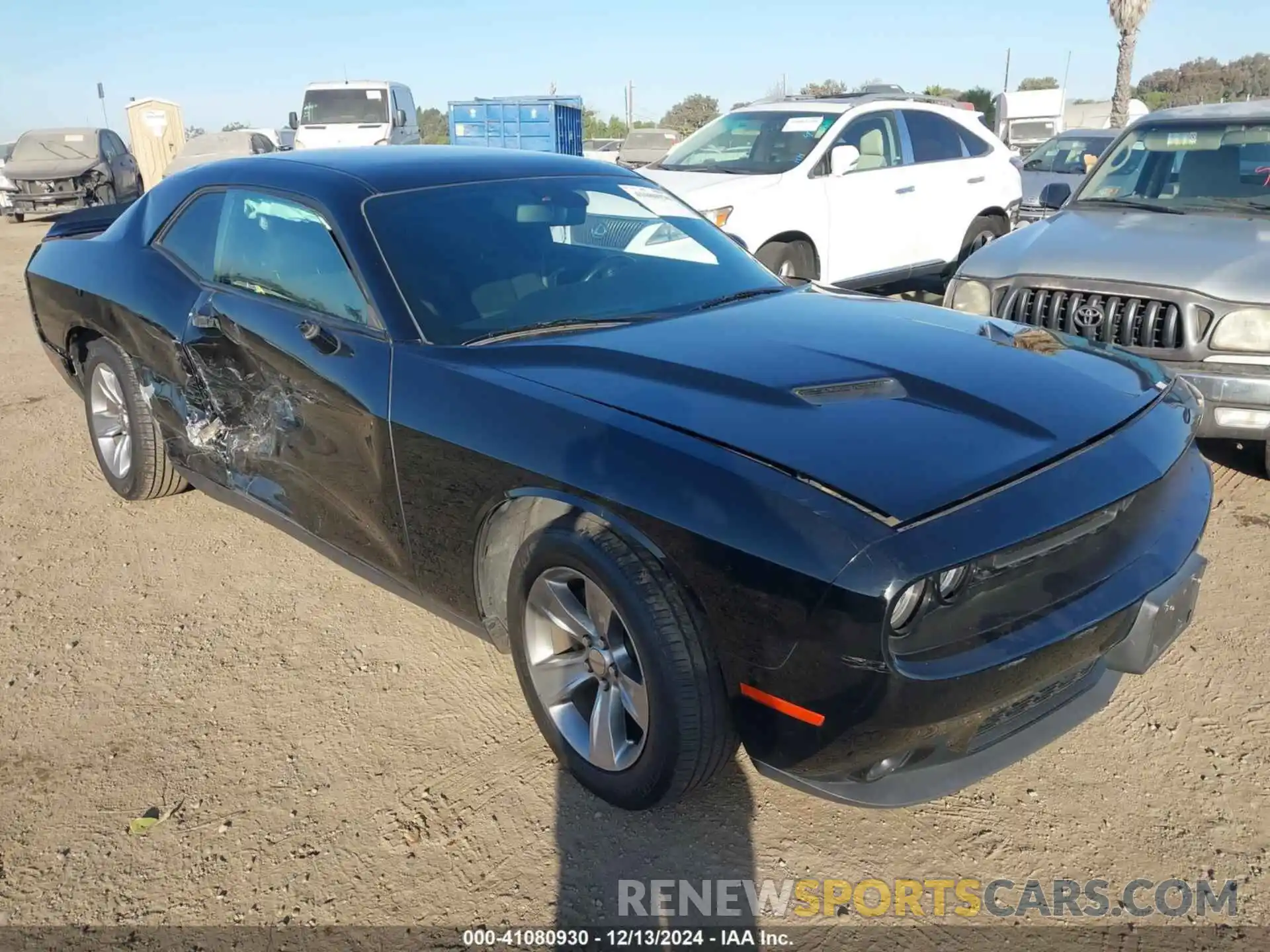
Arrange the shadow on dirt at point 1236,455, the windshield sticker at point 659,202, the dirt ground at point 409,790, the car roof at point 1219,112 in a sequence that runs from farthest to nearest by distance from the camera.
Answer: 1. the car roof at point 1219,112
2. the shadow on dirt at point 1236,455
3. the windshield sticker at point 659,202
4. the dirt ground at point 409,790

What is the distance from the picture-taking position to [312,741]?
9.87 feet

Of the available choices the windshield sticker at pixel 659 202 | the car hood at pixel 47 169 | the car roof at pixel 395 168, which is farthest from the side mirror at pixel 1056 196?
the car hood at pixel 47 169

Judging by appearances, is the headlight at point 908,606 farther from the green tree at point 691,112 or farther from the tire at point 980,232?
the green tree at point 691,112

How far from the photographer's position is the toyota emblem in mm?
4547

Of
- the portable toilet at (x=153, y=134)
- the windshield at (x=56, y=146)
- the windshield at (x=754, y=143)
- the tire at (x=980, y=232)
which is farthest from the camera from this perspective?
the portable toilet at (x=153, y=134)

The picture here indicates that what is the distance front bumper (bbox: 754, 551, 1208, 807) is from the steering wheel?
1.74m

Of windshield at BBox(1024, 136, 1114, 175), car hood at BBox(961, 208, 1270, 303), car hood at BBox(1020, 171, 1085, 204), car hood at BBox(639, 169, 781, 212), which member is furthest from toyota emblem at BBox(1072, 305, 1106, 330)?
windshield at BBox(1024, 136, 1114, 175)

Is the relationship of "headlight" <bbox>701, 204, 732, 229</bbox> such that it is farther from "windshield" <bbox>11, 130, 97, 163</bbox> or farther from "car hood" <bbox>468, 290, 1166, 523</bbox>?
"windshield" <bbox>11, 130, 97, 163</bbox>

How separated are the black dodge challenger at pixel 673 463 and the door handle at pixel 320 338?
0.01 meters

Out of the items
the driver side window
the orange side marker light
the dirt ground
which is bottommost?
the dirt ground

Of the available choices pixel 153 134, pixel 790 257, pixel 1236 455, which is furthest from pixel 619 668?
pixel 153 134

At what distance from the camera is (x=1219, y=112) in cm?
575

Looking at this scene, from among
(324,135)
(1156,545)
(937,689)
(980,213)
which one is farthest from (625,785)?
(324,135)

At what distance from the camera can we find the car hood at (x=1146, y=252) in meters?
4.31
